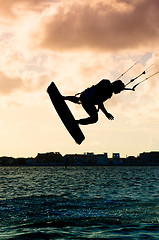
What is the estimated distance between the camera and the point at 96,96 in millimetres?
11352

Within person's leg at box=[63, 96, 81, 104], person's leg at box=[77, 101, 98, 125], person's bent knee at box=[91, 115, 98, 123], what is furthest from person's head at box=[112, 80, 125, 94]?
person's leg at box=[63, 96, 81, 104]

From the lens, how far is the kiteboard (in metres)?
12.7

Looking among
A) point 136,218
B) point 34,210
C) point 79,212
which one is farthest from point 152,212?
point 34,210

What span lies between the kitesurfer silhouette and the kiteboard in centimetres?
80

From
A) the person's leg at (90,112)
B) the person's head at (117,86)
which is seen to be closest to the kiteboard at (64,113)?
the person's leg at (90,112)

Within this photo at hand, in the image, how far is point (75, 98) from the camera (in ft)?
39.2

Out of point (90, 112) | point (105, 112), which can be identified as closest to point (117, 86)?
point (105, 112)

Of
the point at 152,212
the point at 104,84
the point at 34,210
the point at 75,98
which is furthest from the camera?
the point at 34,210

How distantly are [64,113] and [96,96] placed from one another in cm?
211

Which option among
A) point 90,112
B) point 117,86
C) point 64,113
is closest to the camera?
point 117,86

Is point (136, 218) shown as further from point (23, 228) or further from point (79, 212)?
point (23, 228)

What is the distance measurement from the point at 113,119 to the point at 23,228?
719 cm

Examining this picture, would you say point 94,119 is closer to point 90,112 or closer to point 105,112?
point 90,112

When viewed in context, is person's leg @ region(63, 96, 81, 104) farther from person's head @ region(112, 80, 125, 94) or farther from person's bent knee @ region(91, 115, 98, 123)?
person's head @ region(112, 80, 125, 94)
